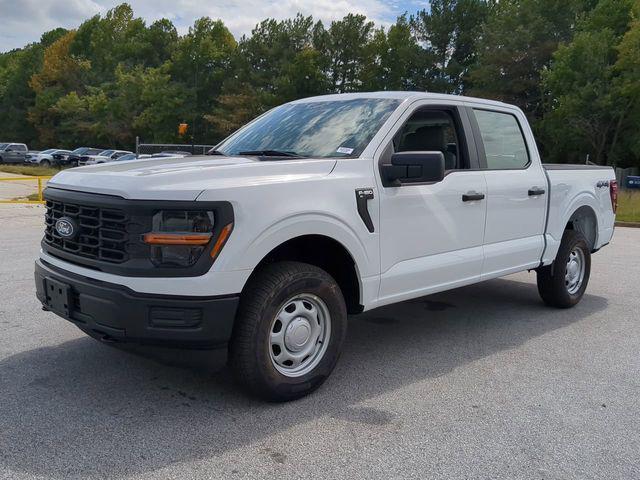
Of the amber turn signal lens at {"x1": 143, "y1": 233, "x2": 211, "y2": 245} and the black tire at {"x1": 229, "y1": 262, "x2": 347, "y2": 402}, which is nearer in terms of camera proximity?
the amber turn signal lens at {"x1": 143, "y1": 233, "x2": 211, "y2": 245}

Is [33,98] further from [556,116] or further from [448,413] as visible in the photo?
[448,413]

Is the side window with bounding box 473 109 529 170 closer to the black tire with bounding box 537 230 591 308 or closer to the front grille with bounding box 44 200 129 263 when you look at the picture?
the black tire with bounding box 537 230 591 308

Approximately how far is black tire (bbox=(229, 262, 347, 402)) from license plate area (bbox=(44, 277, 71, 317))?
973 mm

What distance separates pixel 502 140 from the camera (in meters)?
5.42

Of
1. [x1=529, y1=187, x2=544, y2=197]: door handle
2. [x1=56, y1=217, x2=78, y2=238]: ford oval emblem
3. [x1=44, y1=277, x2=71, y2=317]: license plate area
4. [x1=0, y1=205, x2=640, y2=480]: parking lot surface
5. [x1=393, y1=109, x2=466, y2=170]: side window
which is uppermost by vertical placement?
[x1=393, y1=109, x2=466, y2=170]: side window

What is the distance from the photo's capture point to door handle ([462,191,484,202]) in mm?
4707

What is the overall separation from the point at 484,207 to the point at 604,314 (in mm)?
2193

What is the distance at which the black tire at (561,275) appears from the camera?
603cm

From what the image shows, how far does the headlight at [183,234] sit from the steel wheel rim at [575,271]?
13.8ft

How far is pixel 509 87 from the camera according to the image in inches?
1670

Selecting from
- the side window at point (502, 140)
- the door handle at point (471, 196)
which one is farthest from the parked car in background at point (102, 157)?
the door handle at point (471, 196)

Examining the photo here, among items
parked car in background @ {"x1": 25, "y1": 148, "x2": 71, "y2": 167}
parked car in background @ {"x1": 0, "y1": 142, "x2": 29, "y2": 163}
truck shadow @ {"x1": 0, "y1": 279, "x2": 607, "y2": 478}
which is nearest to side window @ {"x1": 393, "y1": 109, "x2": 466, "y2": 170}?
truck shadow @ {"x1": 0, "y1": 279, "x2": 607, "y2": 478}

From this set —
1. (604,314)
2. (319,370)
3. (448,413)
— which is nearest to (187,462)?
(319,370)

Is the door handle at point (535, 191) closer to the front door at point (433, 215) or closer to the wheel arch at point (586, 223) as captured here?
the front door at point (433, 215)
